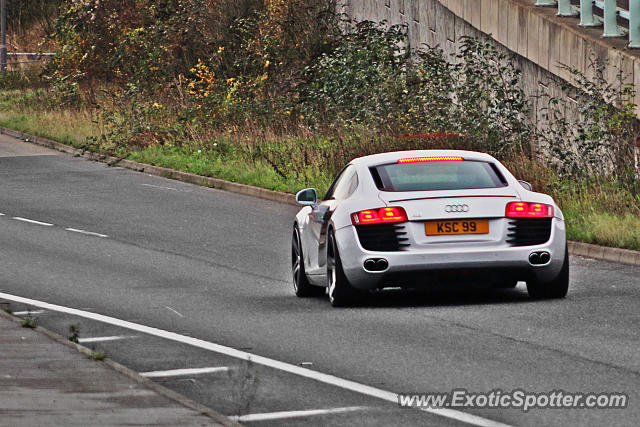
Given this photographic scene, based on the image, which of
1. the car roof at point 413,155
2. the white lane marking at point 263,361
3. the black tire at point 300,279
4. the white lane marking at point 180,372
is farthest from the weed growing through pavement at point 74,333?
the car roof at point 413,155

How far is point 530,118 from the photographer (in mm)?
25750

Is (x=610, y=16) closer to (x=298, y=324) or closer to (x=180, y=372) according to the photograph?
(x=298, y=324)

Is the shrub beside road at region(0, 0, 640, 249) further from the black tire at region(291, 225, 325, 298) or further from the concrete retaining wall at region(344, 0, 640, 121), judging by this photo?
the black tire at region(291, 225, 325, 298)

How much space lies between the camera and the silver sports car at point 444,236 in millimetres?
12211

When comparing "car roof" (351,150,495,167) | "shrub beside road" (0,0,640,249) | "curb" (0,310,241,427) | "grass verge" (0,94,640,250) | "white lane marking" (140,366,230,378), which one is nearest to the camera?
"curb" (0,310,241,427)

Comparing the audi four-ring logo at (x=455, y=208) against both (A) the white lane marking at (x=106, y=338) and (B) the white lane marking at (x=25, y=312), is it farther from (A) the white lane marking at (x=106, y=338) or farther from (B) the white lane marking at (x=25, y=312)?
(B) the white lane marking at (x=25, y=312)

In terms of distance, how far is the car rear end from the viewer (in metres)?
12.2

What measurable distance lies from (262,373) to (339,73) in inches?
865

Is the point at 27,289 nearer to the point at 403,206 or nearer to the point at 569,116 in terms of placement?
the point at 403,206

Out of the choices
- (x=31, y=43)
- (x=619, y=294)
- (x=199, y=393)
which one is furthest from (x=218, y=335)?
(x=31, y=43)

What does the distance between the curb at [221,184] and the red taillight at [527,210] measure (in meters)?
4.29

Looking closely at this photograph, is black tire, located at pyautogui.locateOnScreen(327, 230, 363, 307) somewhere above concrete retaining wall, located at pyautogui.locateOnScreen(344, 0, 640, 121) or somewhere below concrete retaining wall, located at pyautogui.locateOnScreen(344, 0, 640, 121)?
below

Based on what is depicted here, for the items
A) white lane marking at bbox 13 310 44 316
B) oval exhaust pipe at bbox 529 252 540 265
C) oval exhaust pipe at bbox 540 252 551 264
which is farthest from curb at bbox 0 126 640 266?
white lane marking at bbox 13 310 44 316

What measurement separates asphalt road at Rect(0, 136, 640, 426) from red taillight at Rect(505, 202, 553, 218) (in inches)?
31.5
